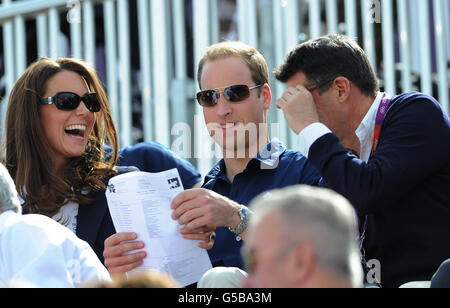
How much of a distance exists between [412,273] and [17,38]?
170 inches

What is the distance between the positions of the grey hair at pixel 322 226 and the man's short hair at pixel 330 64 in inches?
58.8

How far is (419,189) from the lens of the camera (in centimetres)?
278

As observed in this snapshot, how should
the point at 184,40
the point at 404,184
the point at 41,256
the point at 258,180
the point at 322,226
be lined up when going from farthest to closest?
1. the point at 184,40
2. the point at 258,180
3. the point at 404,184
4. the point at 41,256
5. the point at 322,226

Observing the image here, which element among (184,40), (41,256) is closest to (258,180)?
(41,256)

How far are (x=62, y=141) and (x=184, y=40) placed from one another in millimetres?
2046

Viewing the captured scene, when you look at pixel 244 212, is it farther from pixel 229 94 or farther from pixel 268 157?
Answer: pixel 229 94

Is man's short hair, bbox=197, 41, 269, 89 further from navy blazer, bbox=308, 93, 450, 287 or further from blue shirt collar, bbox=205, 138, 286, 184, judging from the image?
navy blazer, bbox=308, 93, 450, 287

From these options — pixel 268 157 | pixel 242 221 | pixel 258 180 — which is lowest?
pixel 242 221

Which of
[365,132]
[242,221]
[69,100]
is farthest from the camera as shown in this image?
[69,100]

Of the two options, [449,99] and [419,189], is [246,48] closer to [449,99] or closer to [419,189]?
[419,189]

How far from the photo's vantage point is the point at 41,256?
2033 millimetres

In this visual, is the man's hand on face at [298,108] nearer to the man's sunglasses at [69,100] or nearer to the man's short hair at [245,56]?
the man's short hair at [245,56]

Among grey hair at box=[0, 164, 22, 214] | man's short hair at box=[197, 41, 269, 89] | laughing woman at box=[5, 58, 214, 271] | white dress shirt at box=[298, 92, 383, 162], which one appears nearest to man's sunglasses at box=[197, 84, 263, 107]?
man's short hair at box=[197, 41, 269, 89]

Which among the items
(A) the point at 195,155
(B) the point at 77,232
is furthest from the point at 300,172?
(A) the point at 195,155
